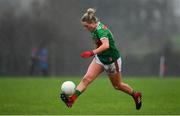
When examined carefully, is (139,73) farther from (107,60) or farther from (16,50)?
(107,60)

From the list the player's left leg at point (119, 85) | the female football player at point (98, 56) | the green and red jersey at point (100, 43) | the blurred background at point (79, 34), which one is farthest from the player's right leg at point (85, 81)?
the blurred background at point (79, 34)

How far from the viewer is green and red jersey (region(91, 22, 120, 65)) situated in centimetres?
1203

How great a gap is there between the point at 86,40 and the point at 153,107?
111 feet

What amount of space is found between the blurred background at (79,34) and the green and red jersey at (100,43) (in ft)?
105

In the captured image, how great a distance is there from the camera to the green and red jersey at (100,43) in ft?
39.5

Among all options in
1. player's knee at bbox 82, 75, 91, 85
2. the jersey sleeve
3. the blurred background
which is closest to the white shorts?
player's knee at bbox 82, 75, 91, 85

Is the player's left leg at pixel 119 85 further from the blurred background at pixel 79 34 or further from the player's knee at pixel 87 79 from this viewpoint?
the blurred background at pixel 79 34

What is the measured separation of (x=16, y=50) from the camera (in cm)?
4659

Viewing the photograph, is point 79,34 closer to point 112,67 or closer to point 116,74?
point 116,74

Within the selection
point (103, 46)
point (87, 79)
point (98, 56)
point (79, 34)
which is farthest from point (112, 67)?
point (79, 34)

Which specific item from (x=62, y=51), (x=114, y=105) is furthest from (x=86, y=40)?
(x=114, y=105)

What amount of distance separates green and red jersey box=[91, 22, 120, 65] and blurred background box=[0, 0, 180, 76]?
32.0m

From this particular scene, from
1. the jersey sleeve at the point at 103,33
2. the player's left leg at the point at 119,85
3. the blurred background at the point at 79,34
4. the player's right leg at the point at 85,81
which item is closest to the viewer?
the jersey sleeve at the point at 103,33

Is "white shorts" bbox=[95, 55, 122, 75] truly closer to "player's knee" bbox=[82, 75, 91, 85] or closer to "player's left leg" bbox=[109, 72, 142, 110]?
"player's left leg" bbox=[109, 72, 142, 110]
